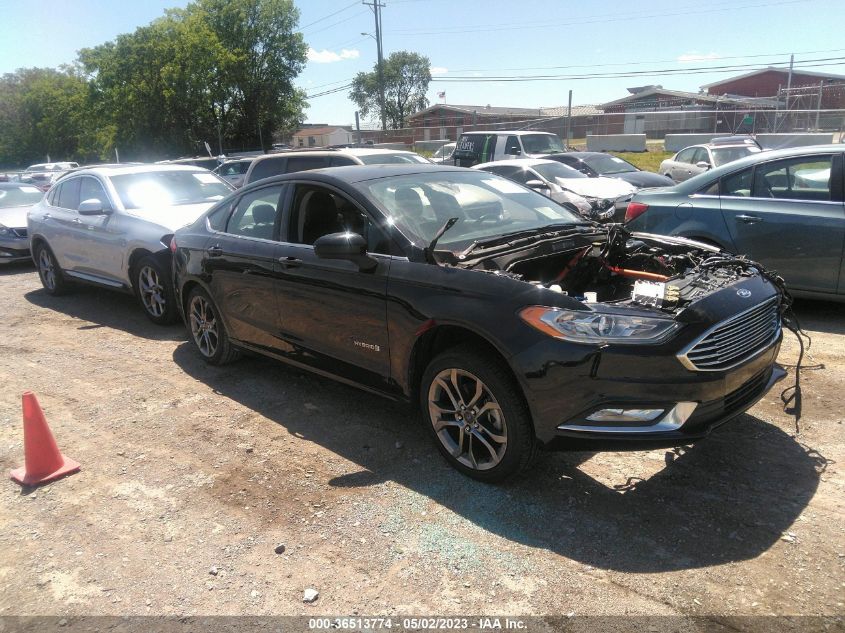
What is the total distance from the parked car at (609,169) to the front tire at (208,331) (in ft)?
33.6

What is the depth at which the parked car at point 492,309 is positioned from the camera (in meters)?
2.98

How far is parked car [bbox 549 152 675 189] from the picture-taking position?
541 inches

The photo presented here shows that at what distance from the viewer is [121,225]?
7285 mm

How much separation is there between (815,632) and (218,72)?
46.9 m

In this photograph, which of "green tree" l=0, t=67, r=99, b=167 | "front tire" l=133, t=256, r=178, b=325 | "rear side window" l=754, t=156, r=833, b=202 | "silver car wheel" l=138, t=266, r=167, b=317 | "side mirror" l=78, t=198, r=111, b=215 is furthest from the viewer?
"green tree" l=0, t=67, r=99, b=167

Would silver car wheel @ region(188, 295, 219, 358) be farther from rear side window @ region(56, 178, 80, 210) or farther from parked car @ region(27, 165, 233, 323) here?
rear side window @ region(56, 178, 80, 210)

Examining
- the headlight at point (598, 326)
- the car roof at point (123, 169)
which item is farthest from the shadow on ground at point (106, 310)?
the headlight at point (598, 326)

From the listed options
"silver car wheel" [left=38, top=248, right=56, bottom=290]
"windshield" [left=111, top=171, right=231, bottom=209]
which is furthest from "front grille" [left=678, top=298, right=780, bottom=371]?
"silver car wheel" [left=38, top=248, right=56, bottom=290]

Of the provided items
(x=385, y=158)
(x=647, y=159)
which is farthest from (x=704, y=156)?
(x=647, y=159)

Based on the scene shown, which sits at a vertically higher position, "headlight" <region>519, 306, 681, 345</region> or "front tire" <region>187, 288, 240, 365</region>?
"headlight" <region>519, 306, 681, 345</region>

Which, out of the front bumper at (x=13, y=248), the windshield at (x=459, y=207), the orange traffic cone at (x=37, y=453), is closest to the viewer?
the orange traffic cone at (x=37, y=453)

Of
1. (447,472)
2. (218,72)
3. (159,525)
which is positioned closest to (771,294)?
(447,472)

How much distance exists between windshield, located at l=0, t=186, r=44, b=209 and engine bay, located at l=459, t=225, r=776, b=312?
42.0 feet

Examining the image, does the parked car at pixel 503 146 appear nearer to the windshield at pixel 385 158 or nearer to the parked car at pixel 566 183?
the parked car at pixel 566 183
